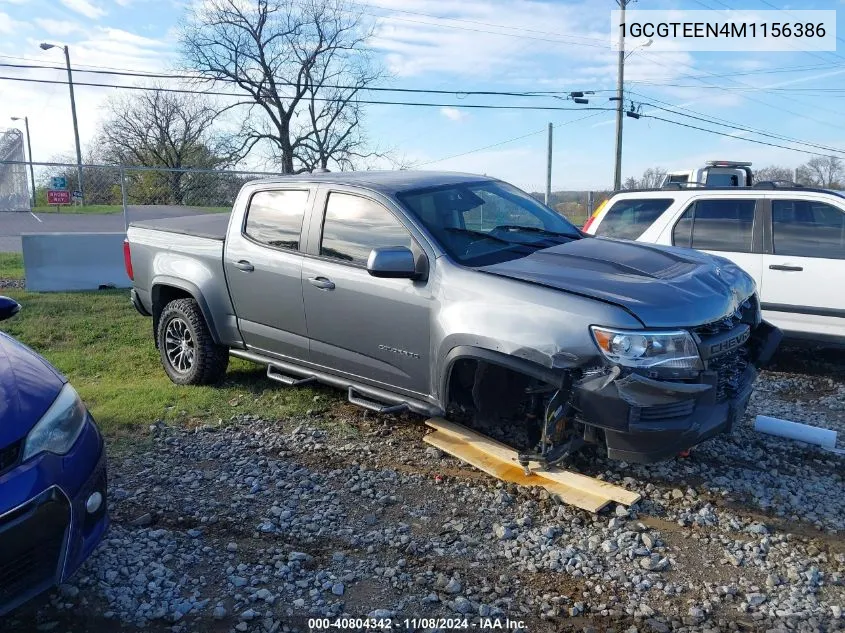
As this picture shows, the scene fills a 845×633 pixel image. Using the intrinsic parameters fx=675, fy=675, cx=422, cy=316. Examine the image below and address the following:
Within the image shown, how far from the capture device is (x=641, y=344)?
135 inches

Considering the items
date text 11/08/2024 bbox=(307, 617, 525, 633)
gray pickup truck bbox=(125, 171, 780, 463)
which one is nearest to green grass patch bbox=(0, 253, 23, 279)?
gray pickup truck bbox=(125, 171, 780, 463)

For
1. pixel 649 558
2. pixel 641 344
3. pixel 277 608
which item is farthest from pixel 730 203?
pixel 277 608

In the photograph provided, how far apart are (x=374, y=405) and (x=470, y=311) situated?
1135 mm

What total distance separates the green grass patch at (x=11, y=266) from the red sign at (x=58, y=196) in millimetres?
2400

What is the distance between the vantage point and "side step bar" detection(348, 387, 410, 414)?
4.48 meters

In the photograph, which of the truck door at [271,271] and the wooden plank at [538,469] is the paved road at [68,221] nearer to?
the truck door at [271,271]

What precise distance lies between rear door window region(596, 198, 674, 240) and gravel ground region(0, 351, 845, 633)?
10.3 feet

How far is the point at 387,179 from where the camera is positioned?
4.91m

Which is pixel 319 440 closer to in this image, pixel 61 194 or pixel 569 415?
pixel 569 415

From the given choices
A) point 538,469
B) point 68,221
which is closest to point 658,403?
point 538,469

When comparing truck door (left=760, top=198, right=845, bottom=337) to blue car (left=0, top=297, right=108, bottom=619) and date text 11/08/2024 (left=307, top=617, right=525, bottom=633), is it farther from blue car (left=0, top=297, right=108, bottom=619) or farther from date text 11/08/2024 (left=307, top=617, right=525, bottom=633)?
blue car (left=0, top=297, right=108, bottom=619)

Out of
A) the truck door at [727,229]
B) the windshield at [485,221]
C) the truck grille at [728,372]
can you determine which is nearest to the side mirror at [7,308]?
the windshield at [485,221]

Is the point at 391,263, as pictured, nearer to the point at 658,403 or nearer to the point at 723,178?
the point at 658,403

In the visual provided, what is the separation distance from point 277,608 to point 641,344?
2152 millimetres
